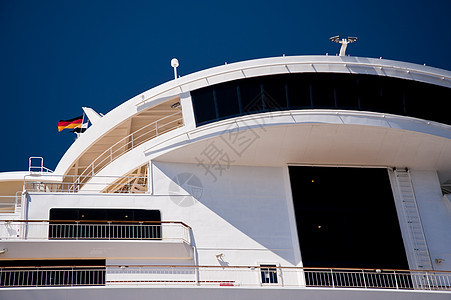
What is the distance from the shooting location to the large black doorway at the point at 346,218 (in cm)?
2380

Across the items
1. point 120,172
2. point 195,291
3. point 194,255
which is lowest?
point 195,291

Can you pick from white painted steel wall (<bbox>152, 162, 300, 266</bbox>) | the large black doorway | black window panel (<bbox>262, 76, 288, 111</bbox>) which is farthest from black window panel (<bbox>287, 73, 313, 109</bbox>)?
white painted steel wall (<bbox>152, 162, 300, 266</bbox>)

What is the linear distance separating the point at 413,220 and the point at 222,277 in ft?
27.3

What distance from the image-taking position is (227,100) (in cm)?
2373

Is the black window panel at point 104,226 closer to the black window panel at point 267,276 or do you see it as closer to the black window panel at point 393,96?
the black window panel at point 267,276

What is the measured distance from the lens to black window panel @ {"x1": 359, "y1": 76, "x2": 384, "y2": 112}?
24000 mm

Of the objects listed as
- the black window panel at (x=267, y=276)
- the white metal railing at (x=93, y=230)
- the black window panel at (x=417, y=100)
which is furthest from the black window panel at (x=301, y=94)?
the black window panel at (x=267, y=276)

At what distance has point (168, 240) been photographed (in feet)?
72.8

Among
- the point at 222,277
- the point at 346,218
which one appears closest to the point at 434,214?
the point at 346,218

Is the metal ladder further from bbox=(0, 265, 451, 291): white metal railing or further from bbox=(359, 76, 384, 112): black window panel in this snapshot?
→ bbox=(359, 76, 384, 112): black window panel

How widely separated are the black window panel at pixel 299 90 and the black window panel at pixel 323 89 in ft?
0.85

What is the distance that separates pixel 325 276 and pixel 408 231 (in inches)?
169

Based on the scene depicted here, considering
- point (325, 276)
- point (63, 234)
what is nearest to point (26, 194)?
point (63, 234)

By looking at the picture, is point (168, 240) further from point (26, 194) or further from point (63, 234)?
point (26, 194)
